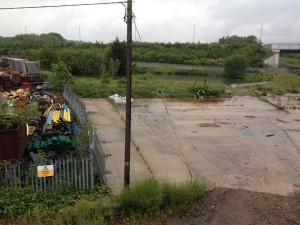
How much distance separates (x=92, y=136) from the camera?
358 inches

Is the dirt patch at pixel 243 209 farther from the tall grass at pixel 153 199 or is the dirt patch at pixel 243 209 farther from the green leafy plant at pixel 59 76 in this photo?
the green leafy plant at pixel 59 76

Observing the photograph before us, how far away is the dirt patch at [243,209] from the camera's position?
6.90 metres

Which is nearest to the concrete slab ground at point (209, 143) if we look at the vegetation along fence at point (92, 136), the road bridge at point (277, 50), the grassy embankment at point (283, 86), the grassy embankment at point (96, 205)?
the vegetation along fence at point (92, 136)

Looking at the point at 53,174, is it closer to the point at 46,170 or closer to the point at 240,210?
the point at 46,170

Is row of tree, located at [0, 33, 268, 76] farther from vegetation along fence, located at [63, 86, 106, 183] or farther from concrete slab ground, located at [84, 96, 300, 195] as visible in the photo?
concrete slab ground, located at [84, 96, 300, 195]

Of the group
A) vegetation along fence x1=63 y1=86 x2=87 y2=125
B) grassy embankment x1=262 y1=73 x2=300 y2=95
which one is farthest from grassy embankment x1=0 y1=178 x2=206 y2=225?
grassy embankment x1=262 y1=73 x2=300 y2=95

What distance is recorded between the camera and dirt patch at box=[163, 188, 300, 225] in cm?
690

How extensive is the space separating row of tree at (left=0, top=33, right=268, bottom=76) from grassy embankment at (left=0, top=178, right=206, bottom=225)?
82.4 ft

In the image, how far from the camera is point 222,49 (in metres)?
74.7

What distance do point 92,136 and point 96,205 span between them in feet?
8.40

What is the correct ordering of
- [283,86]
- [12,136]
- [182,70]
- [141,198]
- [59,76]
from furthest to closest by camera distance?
[182,70] → [283,86] → [59,76] → [12,136] → [141,198]

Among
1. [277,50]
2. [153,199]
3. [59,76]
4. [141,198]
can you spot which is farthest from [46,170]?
[277,50]

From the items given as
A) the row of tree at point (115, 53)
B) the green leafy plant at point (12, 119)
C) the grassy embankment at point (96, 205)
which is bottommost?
the grassy embankment at point (96, 205)

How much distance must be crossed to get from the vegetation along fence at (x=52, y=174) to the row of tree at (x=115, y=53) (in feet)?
80.6
